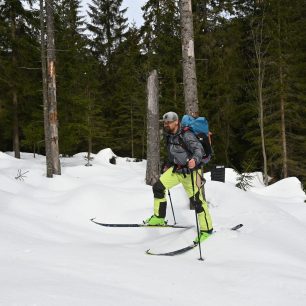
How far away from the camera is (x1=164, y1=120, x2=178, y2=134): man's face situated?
5902 millimetres

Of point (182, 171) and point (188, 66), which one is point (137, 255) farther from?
point (188, 66)

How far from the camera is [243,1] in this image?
1031 inches

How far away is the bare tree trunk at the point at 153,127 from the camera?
1303 cm

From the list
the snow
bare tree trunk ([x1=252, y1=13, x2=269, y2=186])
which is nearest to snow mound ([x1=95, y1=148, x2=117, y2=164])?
bare tree trunk ([x1=252, y1=13, x2=269, y2=186])

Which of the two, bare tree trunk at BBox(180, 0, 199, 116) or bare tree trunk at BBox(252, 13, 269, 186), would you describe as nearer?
bare tree trunk at BBox(180, 0, 199, 116)

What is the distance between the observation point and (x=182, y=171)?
5977mm

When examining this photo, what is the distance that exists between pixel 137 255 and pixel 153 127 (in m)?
8.41

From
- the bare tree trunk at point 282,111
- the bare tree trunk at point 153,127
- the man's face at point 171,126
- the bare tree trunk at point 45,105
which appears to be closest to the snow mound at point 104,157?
the bare tree trunk at point 45,105

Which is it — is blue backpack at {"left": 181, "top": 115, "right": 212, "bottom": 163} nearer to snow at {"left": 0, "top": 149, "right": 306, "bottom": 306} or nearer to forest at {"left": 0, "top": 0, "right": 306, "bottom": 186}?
snow at {"left": 0, "top": 149, "right": 306, "bottom": 306}

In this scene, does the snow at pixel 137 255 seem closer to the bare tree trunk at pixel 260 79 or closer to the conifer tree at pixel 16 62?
the bare tree trunk at pixel 260 79

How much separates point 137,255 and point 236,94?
841 inches

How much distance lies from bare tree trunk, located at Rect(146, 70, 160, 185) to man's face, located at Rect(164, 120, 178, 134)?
279 inches

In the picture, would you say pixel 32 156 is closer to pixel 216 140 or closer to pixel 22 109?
pixel 22 109

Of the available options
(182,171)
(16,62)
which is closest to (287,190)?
(182,171)
